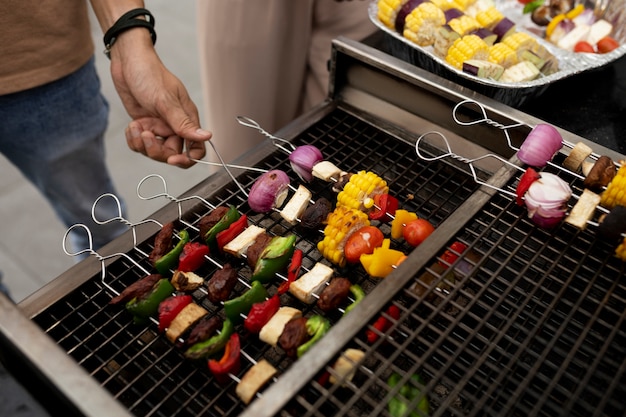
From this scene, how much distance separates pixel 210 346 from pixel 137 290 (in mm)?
289

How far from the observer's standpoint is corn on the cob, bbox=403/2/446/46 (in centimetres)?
220

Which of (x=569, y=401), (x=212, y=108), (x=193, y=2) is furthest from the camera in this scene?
(x=193, y=2)

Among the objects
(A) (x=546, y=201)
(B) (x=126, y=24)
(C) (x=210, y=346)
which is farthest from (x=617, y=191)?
(B) (x=126, y=24)

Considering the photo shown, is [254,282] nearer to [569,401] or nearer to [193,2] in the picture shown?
[569,401]

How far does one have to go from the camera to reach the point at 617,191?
1.51m

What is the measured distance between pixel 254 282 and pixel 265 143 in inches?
25.7

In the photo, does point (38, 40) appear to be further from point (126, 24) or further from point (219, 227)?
point (219, 227)

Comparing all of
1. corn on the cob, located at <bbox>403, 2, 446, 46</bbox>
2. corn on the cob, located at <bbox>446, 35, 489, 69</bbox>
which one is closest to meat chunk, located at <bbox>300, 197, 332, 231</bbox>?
corn on the cob, located at <bbox>446, 35, 489, 69</bbox>

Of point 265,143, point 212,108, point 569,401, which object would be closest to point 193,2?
point 212,108

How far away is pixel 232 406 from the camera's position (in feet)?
4.19

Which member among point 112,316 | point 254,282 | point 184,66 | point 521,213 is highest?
point 521,213

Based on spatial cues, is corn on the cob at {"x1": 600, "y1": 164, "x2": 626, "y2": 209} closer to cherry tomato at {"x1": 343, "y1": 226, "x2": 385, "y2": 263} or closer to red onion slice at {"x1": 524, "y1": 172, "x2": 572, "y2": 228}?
red onion slice at {"x1": 524, "y1": 172, "x2": 572, "y2": 228}

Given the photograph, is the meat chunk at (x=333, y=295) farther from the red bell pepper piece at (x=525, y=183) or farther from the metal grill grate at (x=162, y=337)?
the red bell pepper piece at (x=525, y=183)

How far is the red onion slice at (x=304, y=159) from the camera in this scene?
177 centimetres
